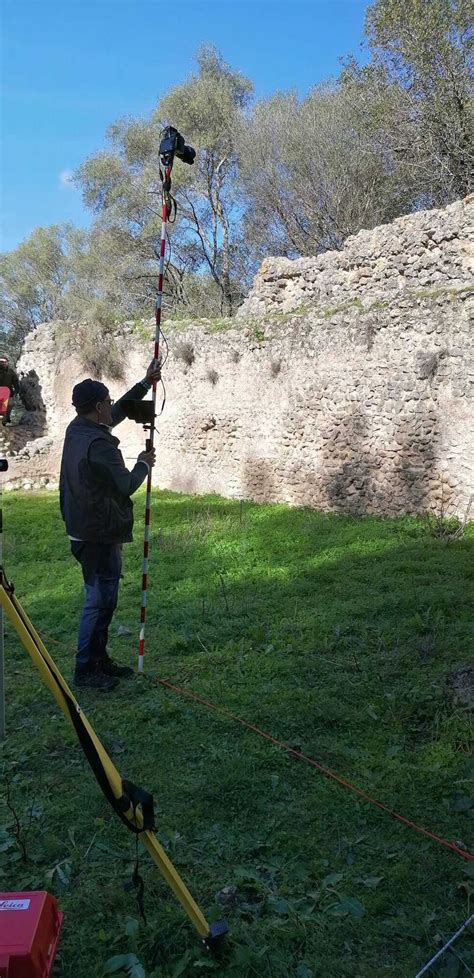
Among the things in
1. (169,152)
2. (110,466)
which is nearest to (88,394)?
(110,466)

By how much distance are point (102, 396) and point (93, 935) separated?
2874 millimetres

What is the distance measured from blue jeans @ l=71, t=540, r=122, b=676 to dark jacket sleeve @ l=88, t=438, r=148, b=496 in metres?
0.40

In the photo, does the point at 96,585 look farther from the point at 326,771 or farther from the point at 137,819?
the point at 137,819

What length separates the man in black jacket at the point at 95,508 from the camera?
4.21 meters

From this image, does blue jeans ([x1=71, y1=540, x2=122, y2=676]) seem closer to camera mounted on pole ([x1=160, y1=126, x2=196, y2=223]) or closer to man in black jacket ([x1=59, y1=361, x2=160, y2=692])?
man in black jacket ([x1=59, y1=361, x2=160, y2=692])

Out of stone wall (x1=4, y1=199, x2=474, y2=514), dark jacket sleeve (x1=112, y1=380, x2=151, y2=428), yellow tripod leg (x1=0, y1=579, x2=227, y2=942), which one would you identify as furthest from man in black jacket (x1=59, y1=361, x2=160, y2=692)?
stone wall (x1=4, y1=199, x2=474, y2=514)

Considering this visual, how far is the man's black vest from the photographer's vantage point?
13.8ft

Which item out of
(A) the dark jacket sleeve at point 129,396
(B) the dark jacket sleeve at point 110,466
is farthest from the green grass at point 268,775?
(A) the dark jacket sleeve at point 129,396

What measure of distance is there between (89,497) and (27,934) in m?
2.66

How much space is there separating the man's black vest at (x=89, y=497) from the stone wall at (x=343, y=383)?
6170 millimetres

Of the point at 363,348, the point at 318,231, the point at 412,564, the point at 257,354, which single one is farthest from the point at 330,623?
the point at 318,231

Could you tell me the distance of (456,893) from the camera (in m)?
2.55

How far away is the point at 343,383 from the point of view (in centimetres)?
1075

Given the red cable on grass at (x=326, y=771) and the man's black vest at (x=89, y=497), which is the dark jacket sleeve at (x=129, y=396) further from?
the red cable on grass at (x=326, y=771)
